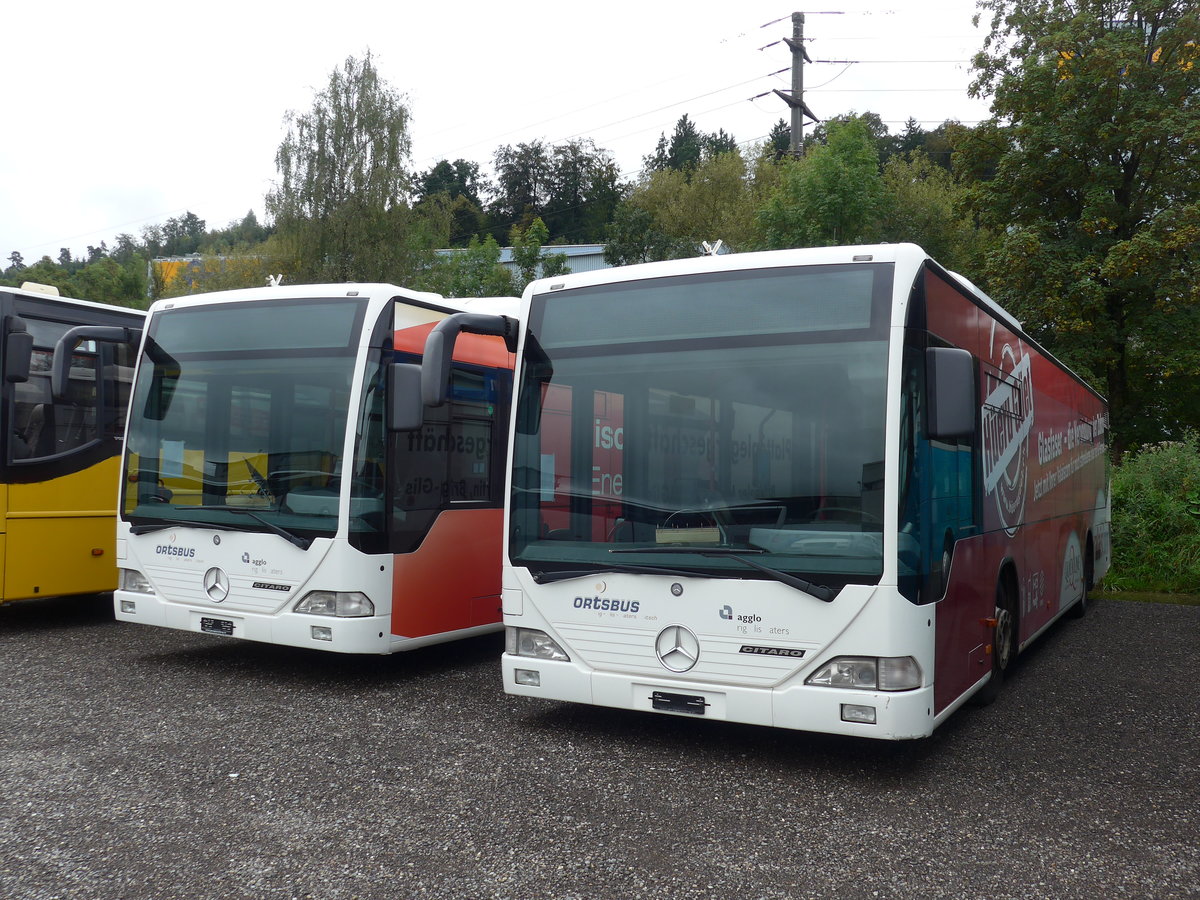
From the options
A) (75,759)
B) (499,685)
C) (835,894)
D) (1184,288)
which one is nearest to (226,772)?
(75,759)

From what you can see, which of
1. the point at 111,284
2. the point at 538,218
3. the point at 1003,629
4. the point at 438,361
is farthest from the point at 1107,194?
the point at 111,284

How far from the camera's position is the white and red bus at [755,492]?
5.37 m

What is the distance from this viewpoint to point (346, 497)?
7395 mm

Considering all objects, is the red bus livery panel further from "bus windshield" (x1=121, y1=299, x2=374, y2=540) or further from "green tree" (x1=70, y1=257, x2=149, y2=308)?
"green tree" (x1=70, y1=257, x2=149, y2=308)

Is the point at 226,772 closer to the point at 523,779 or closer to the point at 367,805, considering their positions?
the point at 367,805

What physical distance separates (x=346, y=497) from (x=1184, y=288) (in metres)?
18.0

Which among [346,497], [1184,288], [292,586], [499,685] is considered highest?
[1184,288]

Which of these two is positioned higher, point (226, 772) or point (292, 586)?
point (292, 586)

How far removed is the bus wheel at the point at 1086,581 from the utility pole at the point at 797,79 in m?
17.6

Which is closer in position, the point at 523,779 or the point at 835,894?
the point at 835,894

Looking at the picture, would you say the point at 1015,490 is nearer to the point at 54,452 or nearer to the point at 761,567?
the point at 761,567

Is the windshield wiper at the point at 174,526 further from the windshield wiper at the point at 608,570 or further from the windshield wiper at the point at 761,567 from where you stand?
the windshield wiper at the point at 761,567

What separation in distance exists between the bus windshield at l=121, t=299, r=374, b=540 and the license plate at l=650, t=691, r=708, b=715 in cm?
266

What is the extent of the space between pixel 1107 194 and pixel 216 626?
1902 centimetres
